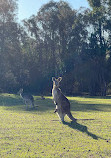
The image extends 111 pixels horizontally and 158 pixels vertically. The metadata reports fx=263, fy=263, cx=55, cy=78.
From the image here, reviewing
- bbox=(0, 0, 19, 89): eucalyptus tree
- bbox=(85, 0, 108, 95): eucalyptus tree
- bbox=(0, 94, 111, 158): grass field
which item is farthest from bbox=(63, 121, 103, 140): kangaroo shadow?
bbox=(85, 0, 108, 95): eucalyptus tree

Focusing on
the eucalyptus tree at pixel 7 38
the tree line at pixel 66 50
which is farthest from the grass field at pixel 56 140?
the tree line at pixel 66 50

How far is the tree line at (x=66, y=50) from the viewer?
40.1 m

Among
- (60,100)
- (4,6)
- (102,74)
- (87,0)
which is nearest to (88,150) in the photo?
(60,100)

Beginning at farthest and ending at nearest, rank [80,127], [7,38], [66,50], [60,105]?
1. [66,50]
2. [7,38]
3. [60,105]
4. [80,127]

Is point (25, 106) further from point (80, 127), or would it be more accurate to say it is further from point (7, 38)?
point (7, 38)

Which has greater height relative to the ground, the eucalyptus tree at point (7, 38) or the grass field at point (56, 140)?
the eucalyptus tree at point (7, 38)

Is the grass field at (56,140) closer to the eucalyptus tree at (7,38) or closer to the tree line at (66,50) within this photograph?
the eucalyptus tree at (7,38)

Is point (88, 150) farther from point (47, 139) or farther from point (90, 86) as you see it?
point (90, 86)

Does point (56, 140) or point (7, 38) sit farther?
point (7, 38)

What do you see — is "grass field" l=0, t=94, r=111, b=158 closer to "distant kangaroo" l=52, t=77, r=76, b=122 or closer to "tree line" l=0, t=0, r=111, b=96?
"distant kangaroo" l=52, t=77, r=76, b=122

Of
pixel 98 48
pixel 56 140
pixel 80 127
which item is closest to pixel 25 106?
pixel 80 127

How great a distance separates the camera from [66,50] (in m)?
43.0

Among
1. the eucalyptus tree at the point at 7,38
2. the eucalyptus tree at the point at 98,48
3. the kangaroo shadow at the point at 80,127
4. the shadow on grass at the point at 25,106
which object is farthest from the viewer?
the eucalyptus tree at the point at 98,48

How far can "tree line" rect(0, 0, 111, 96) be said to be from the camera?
131 feet
